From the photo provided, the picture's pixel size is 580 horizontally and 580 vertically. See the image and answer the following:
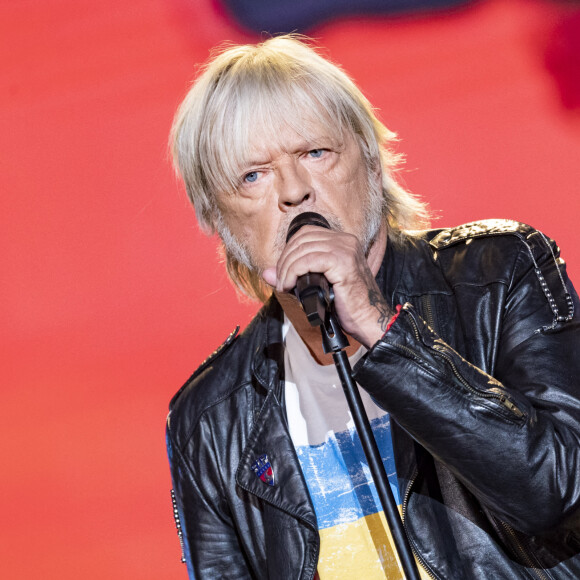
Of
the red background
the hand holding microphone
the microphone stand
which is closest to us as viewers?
the microphone stand

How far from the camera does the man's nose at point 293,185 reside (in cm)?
164

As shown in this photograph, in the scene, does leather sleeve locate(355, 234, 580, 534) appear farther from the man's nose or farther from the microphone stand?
the man's nose

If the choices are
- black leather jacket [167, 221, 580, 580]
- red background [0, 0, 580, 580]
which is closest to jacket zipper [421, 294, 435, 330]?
black leather jacket [167, 221, 580, 580]

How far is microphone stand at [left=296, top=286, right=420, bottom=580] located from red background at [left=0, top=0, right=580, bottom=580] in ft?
4.42

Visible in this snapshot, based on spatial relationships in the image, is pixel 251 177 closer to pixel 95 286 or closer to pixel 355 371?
pixel 355 371

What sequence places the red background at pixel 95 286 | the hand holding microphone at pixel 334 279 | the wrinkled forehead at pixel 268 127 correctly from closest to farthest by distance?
1. the hand holding microphone at pixel 334 279
2. the wrinkled forehead at pixel 268 127
3. the red background at pixel 95 286

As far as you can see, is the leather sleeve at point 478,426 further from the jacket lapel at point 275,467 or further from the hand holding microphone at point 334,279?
the jacket lapel at point 275,467

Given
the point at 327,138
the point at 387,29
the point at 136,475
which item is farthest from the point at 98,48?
the point at 136,475

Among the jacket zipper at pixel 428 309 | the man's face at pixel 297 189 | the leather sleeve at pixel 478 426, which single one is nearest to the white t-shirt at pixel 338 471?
the jacket zipper at pixel 428 309

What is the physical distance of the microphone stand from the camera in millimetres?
1072

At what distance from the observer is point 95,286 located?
248cm

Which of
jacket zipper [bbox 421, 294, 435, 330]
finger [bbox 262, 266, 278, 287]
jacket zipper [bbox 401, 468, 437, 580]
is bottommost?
jacket zipper [bbox 401, 468, 437, 580]

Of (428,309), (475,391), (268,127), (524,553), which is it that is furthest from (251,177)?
(524,553)

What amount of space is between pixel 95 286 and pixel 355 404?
1.52 meters
